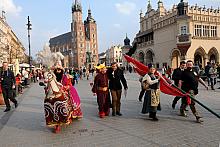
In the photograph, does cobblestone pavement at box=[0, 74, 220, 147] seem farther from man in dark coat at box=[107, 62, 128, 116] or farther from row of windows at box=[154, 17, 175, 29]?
row of windows at box=[154, 17, 175, 29]

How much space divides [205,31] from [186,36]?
4820 mm

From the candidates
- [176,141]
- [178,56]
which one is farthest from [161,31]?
[176,141]

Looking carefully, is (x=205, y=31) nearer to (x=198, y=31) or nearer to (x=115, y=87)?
(x=198, y=31)

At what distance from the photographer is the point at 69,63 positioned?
140 m

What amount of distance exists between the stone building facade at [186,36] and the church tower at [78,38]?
82334 mm

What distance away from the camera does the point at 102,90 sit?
28.5 ft

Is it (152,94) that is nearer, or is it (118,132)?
(118,132)

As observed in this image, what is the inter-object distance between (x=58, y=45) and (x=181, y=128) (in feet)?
512

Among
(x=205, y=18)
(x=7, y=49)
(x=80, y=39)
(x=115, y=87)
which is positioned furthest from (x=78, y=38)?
(x=115, y=87)

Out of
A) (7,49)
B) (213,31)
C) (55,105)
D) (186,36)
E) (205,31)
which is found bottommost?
(55,105)

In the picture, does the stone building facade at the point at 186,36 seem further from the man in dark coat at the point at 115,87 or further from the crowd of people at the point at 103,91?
the man in dark coat at the point at 115,87

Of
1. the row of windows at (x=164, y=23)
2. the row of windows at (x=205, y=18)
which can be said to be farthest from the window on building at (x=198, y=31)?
the row of windows at (x=164, y=23)

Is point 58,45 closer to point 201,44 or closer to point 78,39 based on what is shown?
point 78,39

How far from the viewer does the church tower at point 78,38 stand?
13112cm
